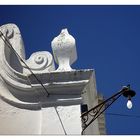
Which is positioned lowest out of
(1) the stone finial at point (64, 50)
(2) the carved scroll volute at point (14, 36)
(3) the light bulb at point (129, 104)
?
(3) the light bulb at point (129, 104)

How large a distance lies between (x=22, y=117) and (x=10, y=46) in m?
1.62

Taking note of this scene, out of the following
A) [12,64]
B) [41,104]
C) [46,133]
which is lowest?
[46,133]

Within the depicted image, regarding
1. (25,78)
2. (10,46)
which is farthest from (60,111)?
(10,46)

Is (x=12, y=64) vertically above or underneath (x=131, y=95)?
above

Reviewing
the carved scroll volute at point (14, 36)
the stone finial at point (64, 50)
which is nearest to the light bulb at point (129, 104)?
the stone finial at point (64, 50)

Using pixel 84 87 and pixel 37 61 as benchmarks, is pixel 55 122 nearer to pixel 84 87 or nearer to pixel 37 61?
pixel 84 87

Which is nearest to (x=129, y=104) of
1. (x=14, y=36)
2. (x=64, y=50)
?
(x=64, y=50)

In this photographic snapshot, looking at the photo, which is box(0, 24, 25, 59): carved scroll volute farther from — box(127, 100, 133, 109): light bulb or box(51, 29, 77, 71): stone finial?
box(127, 100, 133, 109): light bulb

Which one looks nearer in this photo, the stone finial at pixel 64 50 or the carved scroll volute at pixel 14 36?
the stone finial at pixel 64 50

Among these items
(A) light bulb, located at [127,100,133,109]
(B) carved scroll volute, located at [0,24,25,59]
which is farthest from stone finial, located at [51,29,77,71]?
(A) light bulb, located at [127,100,133,109]

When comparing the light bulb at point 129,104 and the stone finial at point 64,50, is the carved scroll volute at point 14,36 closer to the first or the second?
the stone finial at point 64,50

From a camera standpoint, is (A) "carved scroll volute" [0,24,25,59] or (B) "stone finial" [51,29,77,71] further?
(A) "carved scroll volute" [0,24,25,59]

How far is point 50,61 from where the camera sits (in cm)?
989

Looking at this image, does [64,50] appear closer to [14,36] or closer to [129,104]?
[14,36]
